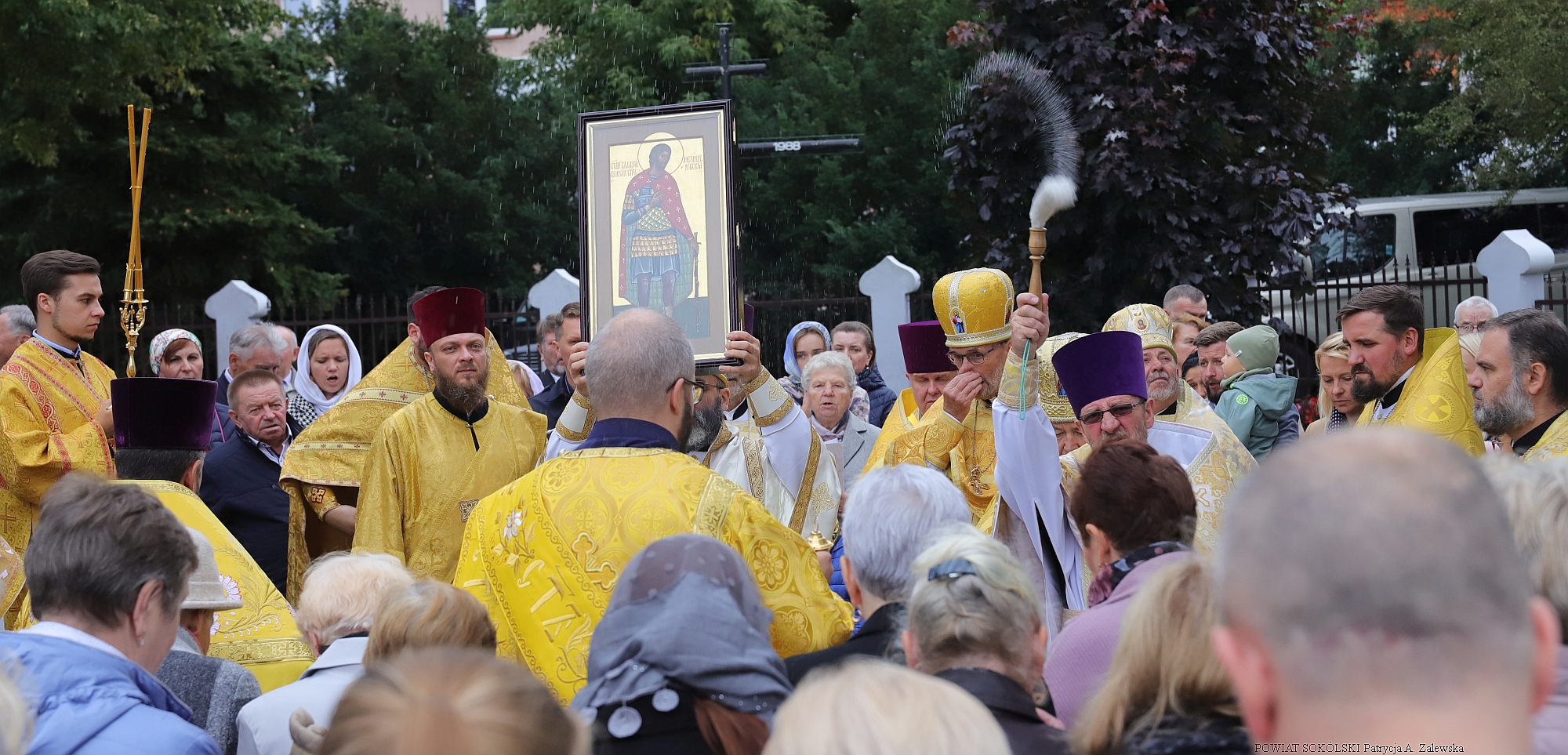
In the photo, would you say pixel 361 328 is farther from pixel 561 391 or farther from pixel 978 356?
pixel 978 356

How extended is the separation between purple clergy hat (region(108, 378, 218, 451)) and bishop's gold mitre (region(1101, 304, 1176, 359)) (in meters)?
3.54

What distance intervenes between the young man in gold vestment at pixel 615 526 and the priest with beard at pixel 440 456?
1.72m

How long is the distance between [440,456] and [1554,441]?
382cm

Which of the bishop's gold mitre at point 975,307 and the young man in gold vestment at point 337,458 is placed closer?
the bishop's gold mitre at point 975,307

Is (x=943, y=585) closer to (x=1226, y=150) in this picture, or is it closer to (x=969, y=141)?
(x=969, y=141)

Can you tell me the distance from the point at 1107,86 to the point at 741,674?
29.1ft

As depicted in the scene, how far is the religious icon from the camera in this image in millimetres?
4488

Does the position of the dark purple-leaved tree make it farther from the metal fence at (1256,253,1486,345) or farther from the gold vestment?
the gold vestment

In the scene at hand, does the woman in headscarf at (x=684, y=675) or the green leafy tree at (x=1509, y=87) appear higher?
the green leafy tree at (x=1509, y=87)

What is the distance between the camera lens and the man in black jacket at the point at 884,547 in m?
3.05

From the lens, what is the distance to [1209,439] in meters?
5.21

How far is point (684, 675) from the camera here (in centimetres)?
235

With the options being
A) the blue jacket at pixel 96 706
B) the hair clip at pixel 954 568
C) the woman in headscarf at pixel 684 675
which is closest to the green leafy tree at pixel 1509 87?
the hair clip at pixel 954 568

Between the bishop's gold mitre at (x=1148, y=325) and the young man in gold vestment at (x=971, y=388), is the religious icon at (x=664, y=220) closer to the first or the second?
the young man in gold vestment at (x=971, y=388)
